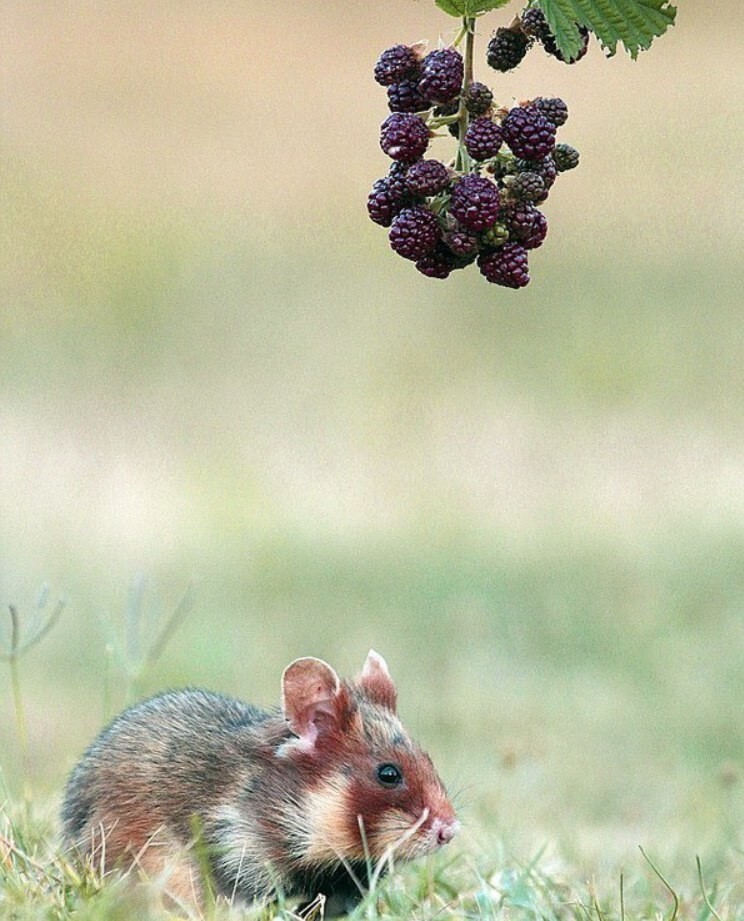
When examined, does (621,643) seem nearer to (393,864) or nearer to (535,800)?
(535,800)

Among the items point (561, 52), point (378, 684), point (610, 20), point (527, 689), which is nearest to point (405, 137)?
point (561, 52)

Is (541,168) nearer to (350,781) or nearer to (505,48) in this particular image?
(505,48)

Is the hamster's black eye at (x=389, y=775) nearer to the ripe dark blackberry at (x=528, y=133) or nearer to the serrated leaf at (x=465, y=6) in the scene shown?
the ripe dark blackberry at (x=528, y=133)

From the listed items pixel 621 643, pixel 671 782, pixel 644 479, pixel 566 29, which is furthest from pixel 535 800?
pixel 644 479

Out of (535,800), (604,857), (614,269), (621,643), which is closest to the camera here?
(604,857)

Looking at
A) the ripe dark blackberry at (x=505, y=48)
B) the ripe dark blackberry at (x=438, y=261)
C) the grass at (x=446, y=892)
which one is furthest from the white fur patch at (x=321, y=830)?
the ripe dark blackberry at (x=505, y=48)

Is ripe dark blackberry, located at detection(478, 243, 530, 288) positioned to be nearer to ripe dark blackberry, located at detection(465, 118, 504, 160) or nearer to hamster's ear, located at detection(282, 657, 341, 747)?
ripe dark blackberry, located at detection(465, 118, 504, 160)

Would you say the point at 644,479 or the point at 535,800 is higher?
the point at 644,479
